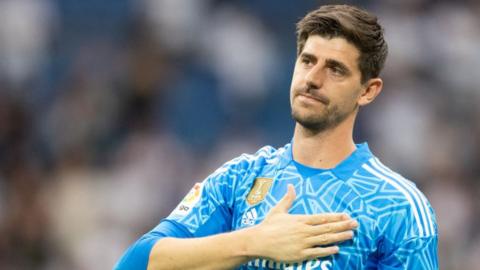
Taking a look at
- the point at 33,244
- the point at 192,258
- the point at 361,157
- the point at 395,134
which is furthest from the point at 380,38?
the point at 395,134

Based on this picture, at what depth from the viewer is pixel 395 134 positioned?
12.9 meters

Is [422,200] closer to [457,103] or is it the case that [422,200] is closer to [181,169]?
[181,169]

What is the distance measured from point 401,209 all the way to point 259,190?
0.77 metres

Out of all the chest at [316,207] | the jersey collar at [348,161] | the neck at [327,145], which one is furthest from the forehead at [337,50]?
the chest at [316,207]

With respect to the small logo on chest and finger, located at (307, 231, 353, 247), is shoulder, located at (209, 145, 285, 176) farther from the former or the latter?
finger, located at (307, 231, 353, 247)

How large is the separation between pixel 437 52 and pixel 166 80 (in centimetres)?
356

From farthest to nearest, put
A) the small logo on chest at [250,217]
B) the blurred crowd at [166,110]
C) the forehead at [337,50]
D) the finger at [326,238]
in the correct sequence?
the blurred crowd at [166,110]
the small logo on chest at [250,217]
the forehead at [337,50]
the finger at [326,238]

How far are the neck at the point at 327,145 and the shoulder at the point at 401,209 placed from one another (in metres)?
0.23

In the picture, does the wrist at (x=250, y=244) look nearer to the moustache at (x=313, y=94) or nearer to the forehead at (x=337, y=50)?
the moustache at (x=313, y=94)

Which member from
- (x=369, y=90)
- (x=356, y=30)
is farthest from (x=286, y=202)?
(x=356, y=30)

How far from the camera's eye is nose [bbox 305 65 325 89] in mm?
5219

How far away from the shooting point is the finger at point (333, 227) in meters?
5.02

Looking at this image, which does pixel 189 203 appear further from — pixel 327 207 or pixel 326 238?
pixel 326 238

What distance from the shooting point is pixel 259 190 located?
17.9 ft
